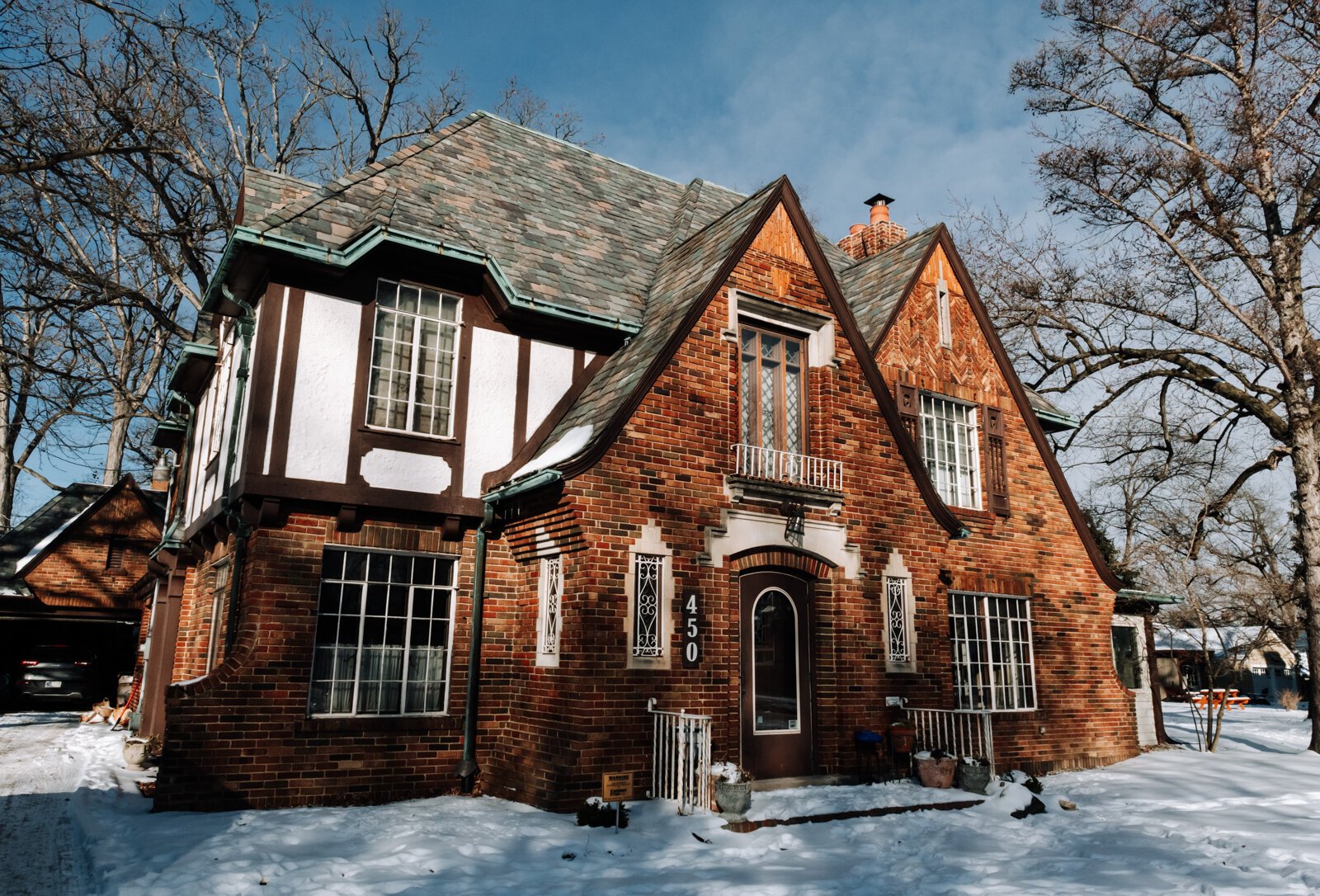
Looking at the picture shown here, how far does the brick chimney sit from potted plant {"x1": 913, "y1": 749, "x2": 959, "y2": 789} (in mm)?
10349

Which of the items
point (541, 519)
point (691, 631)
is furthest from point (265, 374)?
point (691, 631)

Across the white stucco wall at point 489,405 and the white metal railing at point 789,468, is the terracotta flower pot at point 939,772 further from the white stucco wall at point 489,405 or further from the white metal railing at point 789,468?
the white stucco wall at point 489,405

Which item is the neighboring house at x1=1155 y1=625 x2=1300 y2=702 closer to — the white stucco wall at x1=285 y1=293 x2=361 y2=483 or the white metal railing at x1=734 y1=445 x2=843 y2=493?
the white metal railing at x1=734 y1=445 x2=843 y2=493

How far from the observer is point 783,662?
10.8 m

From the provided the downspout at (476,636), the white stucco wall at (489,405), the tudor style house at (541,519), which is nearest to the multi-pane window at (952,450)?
the tudor style house at (541,519)

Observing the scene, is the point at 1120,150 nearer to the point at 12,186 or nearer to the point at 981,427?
the point at 981,427

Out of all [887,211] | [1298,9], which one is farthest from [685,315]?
[1298,9]

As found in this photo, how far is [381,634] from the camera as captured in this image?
988 cm

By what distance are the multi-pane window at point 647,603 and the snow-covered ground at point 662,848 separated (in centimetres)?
161

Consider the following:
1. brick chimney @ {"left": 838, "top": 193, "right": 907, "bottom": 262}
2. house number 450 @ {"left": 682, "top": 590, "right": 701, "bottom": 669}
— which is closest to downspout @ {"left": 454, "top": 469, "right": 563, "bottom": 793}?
house number 450 @ {"left": 682, "top": 590, "right": 701, "bottom": 669}

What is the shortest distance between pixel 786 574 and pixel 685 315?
11.1ft

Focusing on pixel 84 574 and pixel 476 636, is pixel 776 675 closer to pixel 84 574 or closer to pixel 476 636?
pixel 476 636

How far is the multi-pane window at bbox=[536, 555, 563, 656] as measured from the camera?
31.5 feet

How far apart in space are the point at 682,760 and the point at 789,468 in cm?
399
